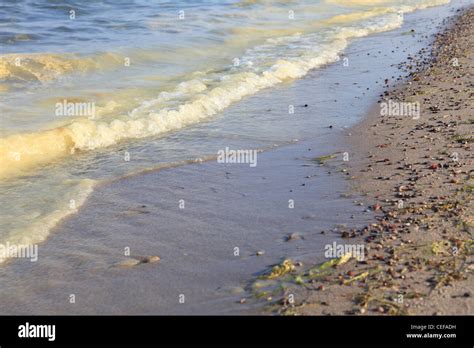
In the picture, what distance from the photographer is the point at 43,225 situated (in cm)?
636

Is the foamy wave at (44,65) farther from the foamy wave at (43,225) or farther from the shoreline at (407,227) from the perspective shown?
the shoreline at (407,227)

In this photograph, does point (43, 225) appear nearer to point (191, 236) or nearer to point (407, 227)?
point (191, 236)

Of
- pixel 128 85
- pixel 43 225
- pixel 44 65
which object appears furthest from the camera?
pixel 44 65

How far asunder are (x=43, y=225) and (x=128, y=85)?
6659mm

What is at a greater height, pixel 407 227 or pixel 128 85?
pixel 128 85

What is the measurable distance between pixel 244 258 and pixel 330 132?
4.33m

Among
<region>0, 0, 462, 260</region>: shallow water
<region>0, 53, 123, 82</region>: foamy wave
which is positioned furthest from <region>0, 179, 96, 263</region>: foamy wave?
<region>0, 53, 123, 82</region>: foamy wave

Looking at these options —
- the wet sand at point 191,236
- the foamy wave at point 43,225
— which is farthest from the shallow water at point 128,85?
the wet sand at point 191,236

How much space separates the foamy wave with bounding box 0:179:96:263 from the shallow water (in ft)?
0.07

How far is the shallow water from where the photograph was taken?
811 centimetres

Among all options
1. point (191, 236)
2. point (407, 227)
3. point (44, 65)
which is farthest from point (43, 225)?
point (44, 65)

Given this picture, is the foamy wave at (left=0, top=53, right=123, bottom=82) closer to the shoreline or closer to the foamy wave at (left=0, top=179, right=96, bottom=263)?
the foamy wave at (left=0, top=179, right=96, bottom=263)

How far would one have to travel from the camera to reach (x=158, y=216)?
647cm
